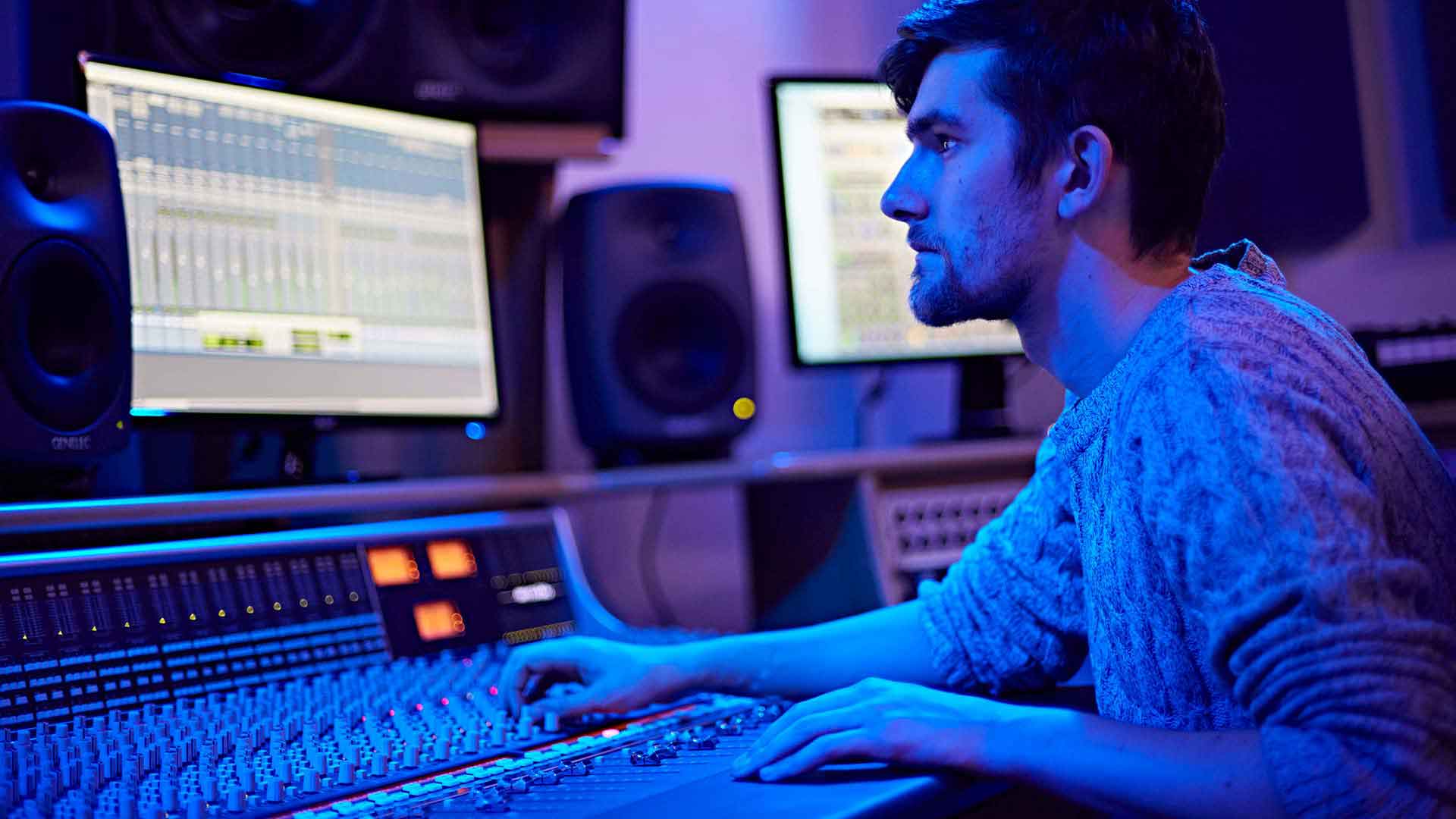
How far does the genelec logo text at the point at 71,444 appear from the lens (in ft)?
3.66

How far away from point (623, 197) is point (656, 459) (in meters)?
0.35

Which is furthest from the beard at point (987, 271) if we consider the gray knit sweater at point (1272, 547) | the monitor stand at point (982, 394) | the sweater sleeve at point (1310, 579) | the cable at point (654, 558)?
the cable at point (654, 558)

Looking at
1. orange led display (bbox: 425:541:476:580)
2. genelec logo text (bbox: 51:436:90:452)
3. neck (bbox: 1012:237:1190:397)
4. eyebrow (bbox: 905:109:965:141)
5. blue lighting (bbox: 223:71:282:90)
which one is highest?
blue lighting (bbox: 223:71:282:90)

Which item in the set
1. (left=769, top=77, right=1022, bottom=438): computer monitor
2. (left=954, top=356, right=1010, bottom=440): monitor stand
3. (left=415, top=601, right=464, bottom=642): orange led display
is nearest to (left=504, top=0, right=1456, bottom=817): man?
(left=415, top=601, right=464, bottom=642): orange led display

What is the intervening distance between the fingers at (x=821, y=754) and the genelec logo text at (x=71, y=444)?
26.9 inches

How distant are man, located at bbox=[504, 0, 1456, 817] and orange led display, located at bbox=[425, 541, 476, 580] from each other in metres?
0.33

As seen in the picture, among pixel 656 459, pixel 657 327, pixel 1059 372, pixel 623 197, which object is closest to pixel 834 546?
pixel 656 459

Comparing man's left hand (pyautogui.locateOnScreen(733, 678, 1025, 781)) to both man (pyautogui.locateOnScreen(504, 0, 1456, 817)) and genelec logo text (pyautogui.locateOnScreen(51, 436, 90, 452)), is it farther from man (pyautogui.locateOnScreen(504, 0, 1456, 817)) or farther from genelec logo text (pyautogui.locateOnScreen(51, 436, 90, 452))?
genelec logo text (pyautogui.locateOnScreen(51, 436, 90, 452))

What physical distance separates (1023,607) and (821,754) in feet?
1.17

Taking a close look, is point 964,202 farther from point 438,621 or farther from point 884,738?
point 438,621

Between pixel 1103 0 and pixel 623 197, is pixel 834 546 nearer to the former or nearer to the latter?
pixel 623 197

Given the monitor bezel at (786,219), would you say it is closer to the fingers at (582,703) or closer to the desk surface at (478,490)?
the desk surface at (478,490)

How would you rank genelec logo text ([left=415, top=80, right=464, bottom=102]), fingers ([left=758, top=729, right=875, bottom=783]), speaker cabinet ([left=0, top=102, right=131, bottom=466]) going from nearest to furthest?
fingers ([left=758, top=729, right=875, bottom=783]), speaker cabinet ([left=0, top=102, right=131, bottom=466]), genelec logo text ([left=415, top=80, right=464, bottom=102])

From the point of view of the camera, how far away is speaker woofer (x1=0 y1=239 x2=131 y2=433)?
1.10 metres
